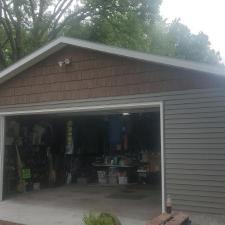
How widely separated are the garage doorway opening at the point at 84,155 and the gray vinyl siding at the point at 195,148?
3.09 m

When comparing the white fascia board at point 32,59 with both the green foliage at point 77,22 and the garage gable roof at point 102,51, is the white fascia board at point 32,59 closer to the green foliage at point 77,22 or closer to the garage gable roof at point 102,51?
the garage gable roof at point 102,51

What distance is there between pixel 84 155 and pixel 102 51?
21.9 ft

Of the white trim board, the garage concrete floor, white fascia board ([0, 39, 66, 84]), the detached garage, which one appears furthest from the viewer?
white fascia board ([0, 39, 66, 84])

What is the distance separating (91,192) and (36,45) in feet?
42.0

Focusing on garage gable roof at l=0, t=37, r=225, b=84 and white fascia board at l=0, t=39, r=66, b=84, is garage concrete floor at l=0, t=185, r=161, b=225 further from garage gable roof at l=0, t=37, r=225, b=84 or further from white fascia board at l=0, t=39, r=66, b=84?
white fascia board at l=0, t=39, r=66, b=84

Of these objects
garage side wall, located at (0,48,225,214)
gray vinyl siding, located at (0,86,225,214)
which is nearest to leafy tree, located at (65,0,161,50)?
garage side wall, located at (0,48,225,214)

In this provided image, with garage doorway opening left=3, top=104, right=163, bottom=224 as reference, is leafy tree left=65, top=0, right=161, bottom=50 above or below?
above

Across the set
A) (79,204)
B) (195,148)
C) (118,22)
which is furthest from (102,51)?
(118,22)

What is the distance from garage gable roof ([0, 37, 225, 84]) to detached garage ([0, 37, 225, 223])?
0.02m

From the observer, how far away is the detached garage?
7133mm

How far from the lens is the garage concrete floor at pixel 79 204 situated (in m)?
7.78

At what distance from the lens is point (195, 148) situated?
284 inches

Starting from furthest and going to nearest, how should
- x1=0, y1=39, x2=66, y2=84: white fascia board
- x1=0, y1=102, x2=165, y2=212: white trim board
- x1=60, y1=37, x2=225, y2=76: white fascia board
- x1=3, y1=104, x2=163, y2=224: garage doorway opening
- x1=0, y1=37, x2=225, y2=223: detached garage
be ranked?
x1=3, y1=104, x2=163, y2=224: garage doorway opening < x1=0, y1=39, x2=66, y2=84: white fascia board < x1=0, y1=102, x2=165, y2=212: white trim board < x1=0, y1=37, x2=225, y2=223: detached garage < x1=60, y1=37, x2=225, y2=76: white fascia board

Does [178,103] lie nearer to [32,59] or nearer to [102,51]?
[102,51]
